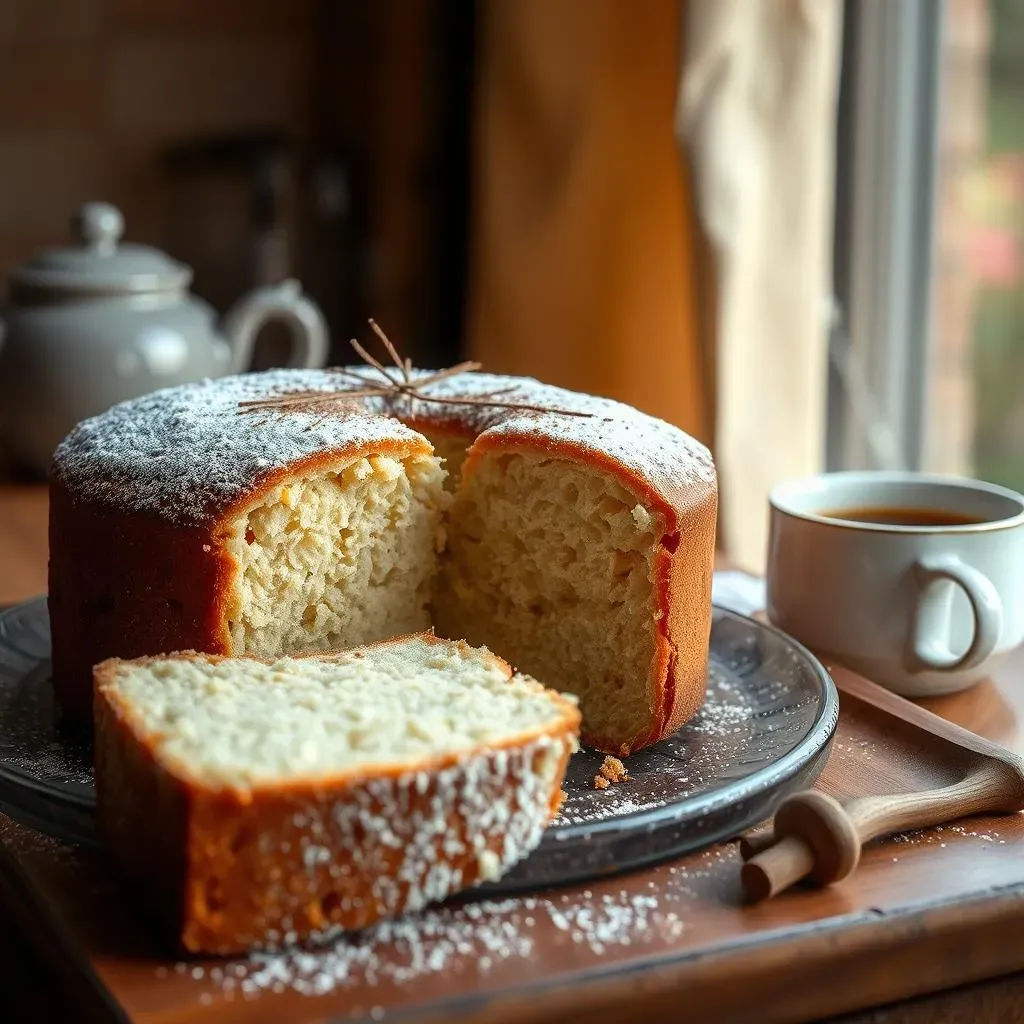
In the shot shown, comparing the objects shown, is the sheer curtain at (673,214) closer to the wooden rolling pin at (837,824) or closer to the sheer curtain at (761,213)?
the sheer curtain at (761,213)

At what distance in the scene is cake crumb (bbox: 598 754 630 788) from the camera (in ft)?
4.11

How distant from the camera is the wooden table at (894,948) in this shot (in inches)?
37.0

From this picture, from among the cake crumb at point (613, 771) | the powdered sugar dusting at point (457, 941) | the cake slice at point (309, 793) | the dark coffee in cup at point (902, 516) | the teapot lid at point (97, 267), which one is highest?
the teapot lid at point (97, 267)

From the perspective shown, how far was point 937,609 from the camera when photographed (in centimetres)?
140

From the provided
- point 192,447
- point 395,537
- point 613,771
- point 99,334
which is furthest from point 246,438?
point 99,334

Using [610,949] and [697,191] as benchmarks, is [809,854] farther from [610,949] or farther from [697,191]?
[697,191]

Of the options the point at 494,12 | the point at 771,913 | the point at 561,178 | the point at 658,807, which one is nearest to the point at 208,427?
the point at 658,807

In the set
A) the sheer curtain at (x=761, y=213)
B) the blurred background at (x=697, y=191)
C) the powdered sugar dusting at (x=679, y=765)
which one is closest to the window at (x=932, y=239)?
the blurred background at (x=697, y=191)

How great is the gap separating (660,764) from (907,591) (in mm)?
309

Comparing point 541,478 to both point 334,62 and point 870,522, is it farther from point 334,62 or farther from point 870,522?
point 334,62

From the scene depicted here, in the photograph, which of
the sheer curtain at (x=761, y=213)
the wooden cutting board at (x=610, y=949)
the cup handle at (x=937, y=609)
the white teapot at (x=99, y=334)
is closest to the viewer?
the wooden cutting board at (x=610, y=949)

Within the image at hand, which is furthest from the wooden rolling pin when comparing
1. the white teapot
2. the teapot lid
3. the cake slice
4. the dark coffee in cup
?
the teapot lid

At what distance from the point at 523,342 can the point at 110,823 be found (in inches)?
64.5

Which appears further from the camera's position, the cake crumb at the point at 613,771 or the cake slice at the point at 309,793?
the cake crumb at the point at 613,771
